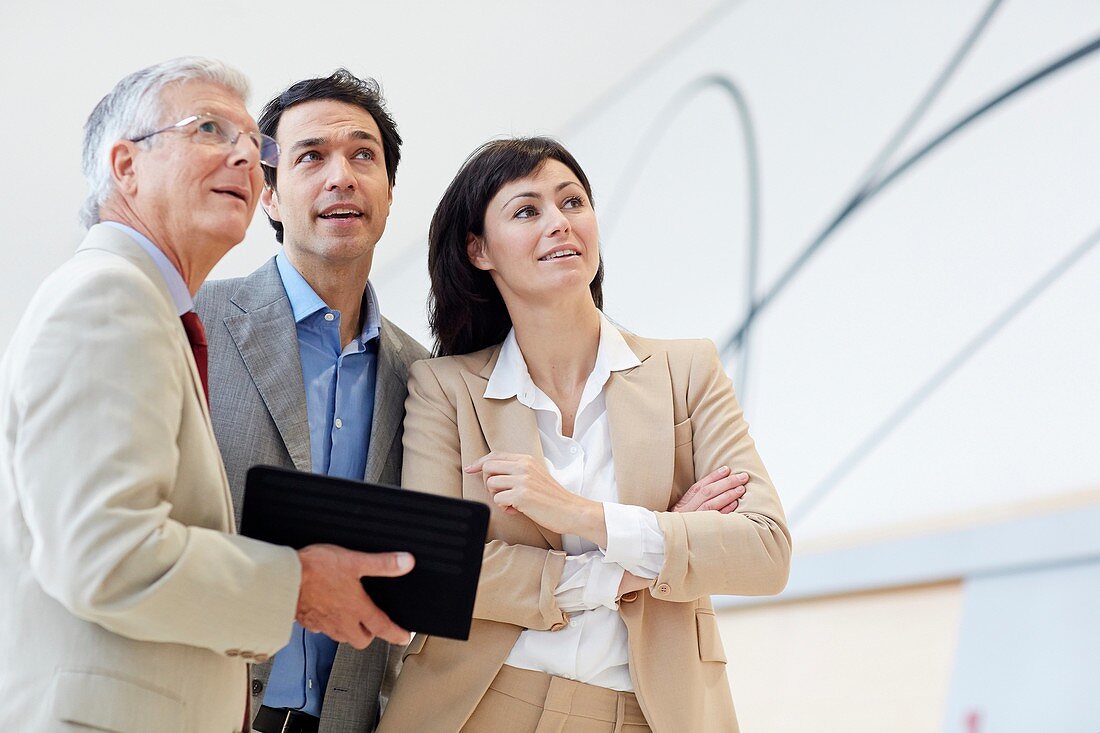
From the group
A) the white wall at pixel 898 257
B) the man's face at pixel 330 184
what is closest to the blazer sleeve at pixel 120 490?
the man's face at pixel 330 184

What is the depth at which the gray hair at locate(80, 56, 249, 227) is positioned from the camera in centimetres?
171

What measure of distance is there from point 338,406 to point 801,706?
6.84 feet

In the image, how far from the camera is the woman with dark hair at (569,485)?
2.01 m

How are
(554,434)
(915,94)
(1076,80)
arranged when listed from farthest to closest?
(915,94) < (1076,80) < (554,434)

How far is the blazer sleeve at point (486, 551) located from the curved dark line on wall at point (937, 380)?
5.83 ft

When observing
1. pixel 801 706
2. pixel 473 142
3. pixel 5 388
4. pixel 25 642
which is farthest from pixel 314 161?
pixel 473 142

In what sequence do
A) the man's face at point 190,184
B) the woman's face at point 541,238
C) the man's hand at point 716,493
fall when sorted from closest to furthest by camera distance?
1. the man's face at point 190,184
2. the man's hand at point 716,493
3. the woman's face at point 541,238

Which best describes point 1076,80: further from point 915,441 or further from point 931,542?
point 931,542

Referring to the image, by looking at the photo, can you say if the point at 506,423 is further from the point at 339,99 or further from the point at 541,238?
the point at 339,99

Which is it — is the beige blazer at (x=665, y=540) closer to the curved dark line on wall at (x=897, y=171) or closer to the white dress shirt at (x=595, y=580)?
the white dress shirt at (x=595, y=580)

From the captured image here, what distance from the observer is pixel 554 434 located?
2.29 metres

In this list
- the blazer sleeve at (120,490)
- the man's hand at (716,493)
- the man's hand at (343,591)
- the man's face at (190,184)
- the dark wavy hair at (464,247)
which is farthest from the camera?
the dark wavy hair at (464,247)

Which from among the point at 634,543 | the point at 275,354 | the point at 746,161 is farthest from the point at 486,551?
the point at 746,161

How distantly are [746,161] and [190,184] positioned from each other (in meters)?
3.41
